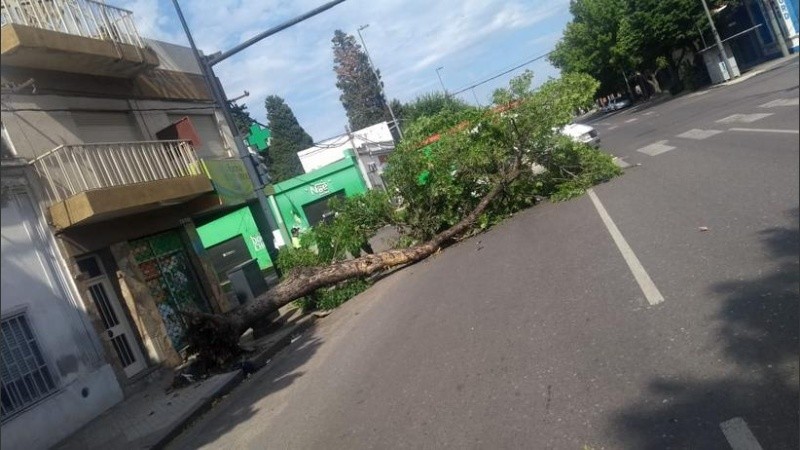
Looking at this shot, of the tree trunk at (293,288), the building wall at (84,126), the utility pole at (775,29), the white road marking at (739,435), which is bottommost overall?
the white road marking at (739,435)

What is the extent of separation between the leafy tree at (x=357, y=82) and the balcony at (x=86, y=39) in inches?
2849

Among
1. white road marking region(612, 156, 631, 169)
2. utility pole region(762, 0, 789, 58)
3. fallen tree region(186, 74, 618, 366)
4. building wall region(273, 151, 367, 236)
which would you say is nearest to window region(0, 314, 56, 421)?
fallen tree region(186, 74, 618, 366)

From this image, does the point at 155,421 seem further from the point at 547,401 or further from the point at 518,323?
the point at 547,401

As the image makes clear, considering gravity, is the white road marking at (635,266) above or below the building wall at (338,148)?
below

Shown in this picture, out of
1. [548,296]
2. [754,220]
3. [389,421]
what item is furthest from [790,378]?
[548,296]

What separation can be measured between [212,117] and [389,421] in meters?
16.6

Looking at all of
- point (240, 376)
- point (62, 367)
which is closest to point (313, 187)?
point (62, 367)

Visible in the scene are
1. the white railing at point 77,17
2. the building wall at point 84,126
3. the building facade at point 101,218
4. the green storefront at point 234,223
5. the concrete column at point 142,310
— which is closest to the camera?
the white railing at point 77,17

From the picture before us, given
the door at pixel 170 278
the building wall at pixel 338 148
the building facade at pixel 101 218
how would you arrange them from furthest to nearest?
the building wall at pixel 338 148 → the door at pixel 170 278 → the building facade at pixel 101 218

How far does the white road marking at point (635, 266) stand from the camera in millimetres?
6163

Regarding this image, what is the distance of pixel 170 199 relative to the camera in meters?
14.2

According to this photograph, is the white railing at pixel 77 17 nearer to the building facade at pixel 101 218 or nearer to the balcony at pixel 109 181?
the building facade at pixel 101 218

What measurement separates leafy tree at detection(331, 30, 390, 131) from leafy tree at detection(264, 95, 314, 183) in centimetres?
719

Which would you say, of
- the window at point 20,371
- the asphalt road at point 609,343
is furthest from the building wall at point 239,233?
the asphalt road at point 609,343
